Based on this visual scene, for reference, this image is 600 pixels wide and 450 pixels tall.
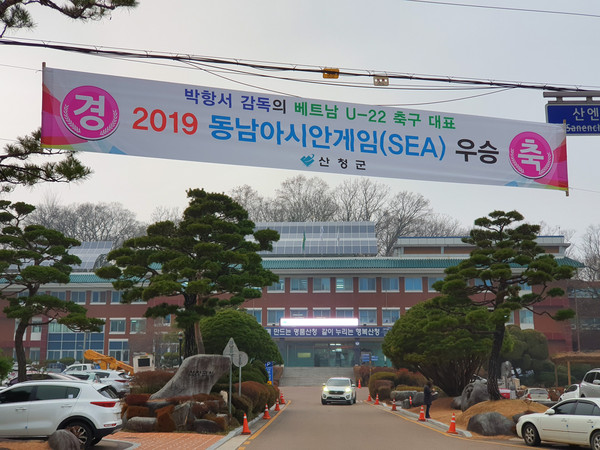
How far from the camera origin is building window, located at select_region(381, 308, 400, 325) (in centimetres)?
7238

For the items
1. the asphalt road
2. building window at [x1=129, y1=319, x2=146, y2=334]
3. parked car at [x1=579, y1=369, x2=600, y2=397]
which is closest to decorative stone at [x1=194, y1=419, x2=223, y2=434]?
the asphalt road

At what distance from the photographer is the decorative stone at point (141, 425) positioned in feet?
67.2

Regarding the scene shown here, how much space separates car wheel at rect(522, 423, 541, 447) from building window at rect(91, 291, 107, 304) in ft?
208

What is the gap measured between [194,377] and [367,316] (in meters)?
49.8

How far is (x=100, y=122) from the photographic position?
12.1 m

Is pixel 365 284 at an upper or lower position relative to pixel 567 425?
upper

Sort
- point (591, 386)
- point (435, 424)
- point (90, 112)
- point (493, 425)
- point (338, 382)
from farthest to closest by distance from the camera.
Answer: point (338, 382) < point (591, 386) < point (435, 424) < point (493, 425) < point (90, 112)

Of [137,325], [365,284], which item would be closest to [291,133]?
[365,284]

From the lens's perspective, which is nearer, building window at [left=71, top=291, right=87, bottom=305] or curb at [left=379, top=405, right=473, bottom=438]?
curb at [left=379, top=405, right=473, bottom=438]

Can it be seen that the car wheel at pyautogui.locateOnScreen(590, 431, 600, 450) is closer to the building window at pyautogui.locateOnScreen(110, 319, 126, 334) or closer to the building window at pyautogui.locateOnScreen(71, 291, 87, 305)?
the building window at pyautogui.locateOnScreen(110, 319, 126, 334)

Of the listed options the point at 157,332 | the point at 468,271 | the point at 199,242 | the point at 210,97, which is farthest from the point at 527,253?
the point at 157,332

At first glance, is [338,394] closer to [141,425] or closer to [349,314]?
[141,425]

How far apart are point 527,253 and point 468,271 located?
304cm

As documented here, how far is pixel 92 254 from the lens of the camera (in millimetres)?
77125
